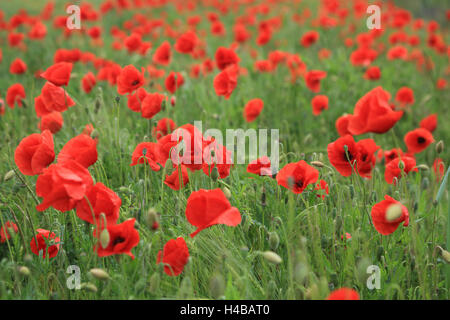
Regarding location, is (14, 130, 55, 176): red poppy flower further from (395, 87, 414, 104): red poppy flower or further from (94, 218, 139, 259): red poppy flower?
(395, 87, 414, 104): red poppy flower

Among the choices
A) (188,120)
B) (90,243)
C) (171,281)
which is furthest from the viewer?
(188,120)

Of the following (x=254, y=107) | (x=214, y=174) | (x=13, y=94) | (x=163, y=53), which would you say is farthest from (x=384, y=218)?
(x=13, y=94)

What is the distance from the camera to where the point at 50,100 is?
6.57ft

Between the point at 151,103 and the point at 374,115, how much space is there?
0.90m

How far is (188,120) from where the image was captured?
9.40 feet

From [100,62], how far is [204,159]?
2430mm

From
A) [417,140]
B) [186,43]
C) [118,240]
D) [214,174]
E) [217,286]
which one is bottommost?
[217,286]

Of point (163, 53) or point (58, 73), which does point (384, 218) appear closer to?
point (58, 73)

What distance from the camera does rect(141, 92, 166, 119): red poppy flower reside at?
74.0 inches

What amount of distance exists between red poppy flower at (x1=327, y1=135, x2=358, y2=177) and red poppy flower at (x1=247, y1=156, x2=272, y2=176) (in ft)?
0.74

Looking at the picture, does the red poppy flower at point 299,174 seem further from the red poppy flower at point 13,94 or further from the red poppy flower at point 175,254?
the red poppy flower at point 13,94

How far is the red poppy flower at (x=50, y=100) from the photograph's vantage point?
6.53ft

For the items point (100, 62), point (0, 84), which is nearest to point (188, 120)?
point (100, 62)
